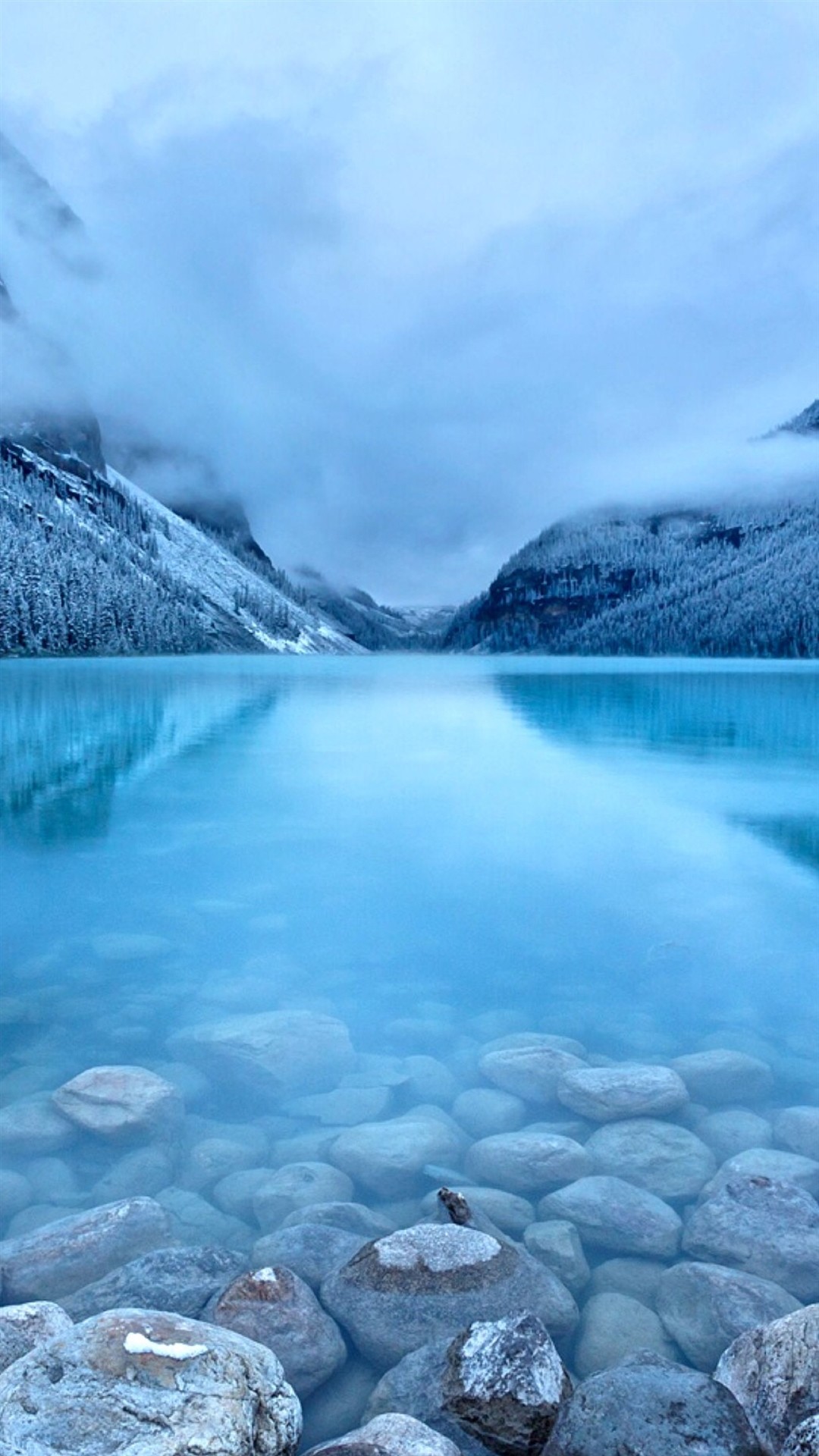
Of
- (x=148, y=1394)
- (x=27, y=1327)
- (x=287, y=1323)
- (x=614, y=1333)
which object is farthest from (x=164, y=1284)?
(x=614, y=1333)

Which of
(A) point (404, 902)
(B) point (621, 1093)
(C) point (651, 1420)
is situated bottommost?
(A) point (404, 902)

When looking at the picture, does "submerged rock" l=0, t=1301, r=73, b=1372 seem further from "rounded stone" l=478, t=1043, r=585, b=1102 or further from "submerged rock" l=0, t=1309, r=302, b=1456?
"rounded stone" l=478, t=1043, r=585, b=1102

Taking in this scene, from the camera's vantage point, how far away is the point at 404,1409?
3.77 metres

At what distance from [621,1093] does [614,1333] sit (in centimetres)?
229

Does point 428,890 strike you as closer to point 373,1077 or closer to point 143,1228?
point 373,1077

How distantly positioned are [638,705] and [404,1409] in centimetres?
5334

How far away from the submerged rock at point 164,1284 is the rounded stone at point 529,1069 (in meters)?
2.88

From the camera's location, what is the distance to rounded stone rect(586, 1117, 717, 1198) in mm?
5777

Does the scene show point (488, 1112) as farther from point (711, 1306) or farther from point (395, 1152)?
point (711, 1306)

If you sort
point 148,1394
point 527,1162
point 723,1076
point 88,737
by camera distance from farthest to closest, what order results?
point 88,737
point 723,1076
point 527,1162
point 148,1394

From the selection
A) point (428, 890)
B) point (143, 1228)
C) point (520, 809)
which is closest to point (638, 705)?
point (520, 809)

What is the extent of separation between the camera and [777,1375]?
11.1ft

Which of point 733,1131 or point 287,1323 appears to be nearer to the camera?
point 287,1323

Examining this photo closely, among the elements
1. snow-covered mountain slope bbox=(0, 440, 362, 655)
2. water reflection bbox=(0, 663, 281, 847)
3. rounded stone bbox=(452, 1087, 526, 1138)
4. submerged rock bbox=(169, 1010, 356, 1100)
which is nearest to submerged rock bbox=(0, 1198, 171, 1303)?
submerged rock bbox=(169, 1010, 356, 1100)
